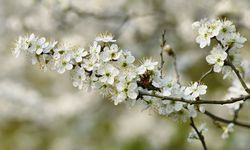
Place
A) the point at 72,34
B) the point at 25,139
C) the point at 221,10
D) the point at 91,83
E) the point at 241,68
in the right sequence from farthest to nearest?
1. the point at 25,139
2. the point at 72,34
3. the point at 221,10
4. the point at 241,68
5. the point at 91,83

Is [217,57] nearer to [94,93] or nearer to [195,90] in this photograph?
[195,90]

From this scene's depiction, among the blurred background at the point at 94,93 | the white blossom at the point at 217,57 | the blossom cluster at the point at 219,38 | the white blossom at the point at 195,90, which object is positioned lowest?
the white blossom at the point at 195,90

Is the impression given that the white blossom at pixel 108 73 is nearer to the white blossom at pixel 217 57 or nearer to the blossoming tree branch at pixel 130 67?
the blossoming tree branch at pixel 130 67

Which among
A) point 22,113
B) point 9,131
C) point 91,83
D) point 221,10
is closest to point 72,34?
A: point 22,113

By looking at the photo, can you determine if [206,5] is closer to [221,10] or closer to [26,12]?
[221,10]

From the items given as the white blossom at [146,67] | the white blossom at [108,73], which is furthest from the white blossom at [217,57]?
the white blossom at [108,73]

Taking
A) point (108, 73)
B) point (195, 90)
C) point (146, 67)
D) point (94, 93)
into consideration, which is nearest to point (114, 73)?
point (108, 73)
